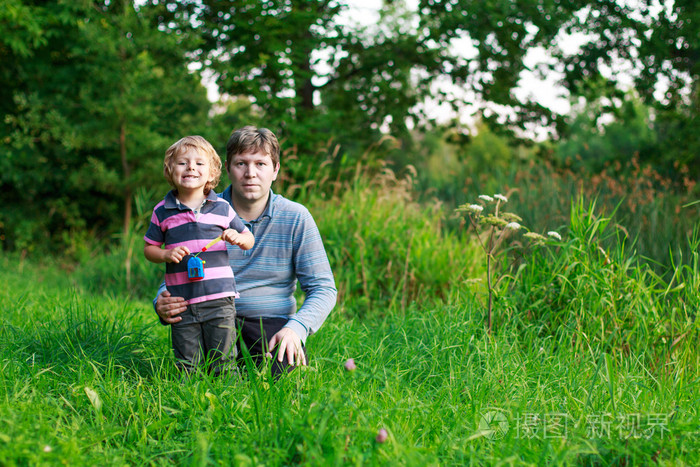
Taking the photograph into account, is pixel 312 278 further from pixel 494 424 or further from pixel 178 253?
pixel 494 424

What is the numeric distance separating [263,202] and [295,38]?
6.25 meters

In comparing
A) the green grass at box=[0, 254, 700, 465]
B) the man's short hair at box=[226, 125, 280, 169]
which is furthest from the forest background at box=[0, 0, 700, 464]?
the man's short hair at box=[226, 125, 280, 169]

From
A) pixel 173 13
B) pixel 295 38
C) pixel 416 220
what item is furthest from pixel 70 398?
pixel 173 13

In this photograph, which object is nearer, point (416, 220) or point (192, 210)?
point (192, 210)

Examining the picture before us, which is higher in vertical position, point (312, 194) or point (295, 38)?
point (295, 38)

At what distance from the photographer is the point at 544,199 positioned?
5781 millimetres

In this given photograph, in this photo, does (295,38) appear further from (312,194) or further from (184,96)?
(312,194)

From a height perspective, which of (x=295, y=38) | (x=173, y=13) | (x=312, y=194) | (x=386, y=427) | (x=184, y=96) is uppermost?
(x=173, y=13)

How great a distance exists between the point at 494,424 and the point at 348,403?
694 millimetres

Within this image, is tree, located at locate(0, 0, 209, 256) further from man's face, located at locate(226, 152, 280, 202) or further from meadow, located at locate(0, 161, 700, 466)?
man's face, located at locate(226, 152, 280, 202)

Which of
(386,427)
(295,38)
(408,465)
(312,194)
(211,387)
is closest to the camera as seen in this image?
(408,465)

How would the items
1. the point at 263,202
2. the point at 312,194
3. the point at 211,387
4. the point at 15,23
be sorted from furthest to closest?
1. the point at 15,23
2. the point at 312,194
3. the point at 263,202
4. the point at 211,387

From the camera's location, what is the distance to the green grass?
1804mm

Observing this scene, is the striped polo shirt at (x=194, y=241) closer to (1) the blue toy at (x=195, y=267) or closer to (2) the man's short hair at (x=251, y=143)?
(1) the blue toy at (x=195, y=267)
